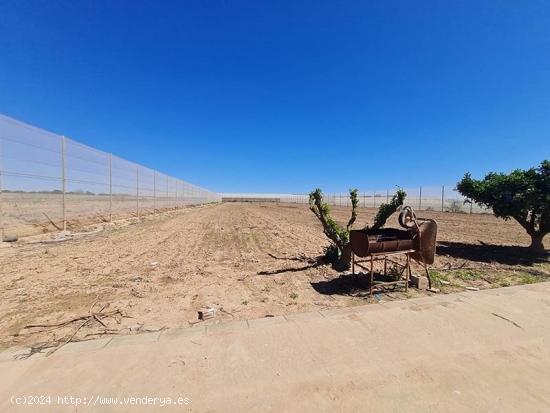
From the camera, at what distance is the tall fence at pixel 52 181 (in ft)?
26.6

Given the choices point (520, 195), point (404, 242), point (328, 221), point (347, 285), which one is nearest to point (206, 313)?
point (347, 285)

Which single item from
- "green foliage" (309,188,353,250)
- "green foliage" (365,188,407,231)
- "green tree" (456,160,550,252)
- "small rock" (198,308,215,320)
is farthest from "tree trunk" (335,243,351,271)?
"green tree" (456,160,550,252)

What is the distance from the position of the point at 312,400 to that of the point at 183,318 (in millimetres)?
2039

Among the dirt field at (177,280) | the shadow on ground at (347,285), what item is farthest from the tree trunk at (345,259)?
the shadow on ground at (347,285)

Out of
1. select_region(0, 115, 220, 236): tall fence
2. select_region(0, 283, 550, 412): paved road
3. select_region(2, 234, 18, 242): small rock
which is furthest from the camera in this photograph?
select_region(0, 115, 220, 236): tall fence

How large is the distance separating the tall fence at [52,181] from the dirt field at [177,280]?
1.13 metres

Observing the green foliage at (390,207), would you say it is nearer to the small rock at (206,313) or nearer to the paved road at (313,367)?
the paved road at (313,367)

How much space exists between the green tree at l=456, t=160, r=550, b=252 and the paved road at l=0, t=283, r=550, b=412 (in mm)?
4469

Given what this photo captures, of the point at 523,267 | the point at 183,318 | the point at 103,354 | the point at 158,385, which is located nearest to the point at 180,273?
the point at 183,318

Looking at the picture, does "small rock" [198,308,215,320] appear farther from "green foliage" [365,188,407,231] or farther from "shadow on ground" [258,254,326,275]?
"green foliage" [365,188,407,231]

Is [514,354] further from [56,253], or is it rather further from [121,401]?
[56,253]

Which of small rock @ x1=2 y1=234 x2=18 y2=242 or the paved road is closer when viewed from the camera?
the paved road

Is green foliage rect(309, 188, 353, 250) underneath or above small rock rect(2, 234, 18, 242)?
above

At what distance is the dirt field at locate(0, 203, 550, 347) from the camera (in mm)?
3598
